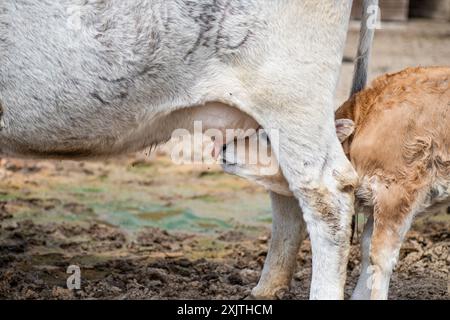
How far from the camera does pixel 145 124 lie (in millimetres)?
4711

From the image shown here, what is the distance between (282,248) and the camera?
17.5 feet

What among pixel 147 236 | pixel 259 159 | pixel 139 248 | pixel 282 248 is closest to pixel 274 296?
pixel 282 248

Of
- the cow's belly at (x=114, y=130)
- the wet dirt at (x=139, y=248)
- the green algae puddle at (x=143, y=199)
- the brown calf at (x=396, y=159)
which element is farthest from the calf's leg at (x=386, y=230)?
the green algae puddle at (x=143, y=199)

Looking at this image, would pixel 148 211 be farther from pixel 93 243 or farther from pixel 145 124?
pixel 145 124

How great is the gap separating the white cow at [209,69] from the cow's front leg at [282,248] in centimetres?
69

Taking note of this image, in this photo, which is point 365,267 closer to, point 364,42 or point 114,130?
point 364,42

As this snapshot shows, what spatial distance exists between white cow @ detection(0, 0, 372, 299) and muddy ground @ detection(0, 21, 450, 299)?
3.29 feet

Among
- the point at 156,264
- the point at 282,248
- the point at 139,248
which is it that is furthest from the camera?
the point at 139,248

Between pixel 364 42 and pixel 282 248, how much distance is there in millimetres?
1117

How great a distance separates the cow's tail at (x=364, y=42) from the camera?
4.95 meters

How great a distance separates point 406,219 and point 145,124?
123cm

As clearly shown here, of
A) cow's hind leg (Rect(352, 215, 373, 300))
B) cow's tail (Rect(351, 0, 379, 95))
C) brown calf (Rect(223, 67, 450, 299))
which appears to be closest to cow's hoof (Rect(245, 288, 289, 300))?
cow's hind leg (Rect(352, 215, 373, 300))

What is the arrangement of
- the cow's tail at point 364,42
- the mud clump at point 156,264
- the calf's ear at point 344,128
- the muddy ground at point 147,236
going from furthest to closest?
the muddy ground at point 147,236, the mud clump at point 156,264, the cow's tail at point 364,42, the calf's ear at point 344,128

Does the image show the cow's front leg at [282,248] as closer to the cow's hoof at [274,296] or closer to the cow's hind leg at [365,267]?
the cow's hoof at [274,296]
